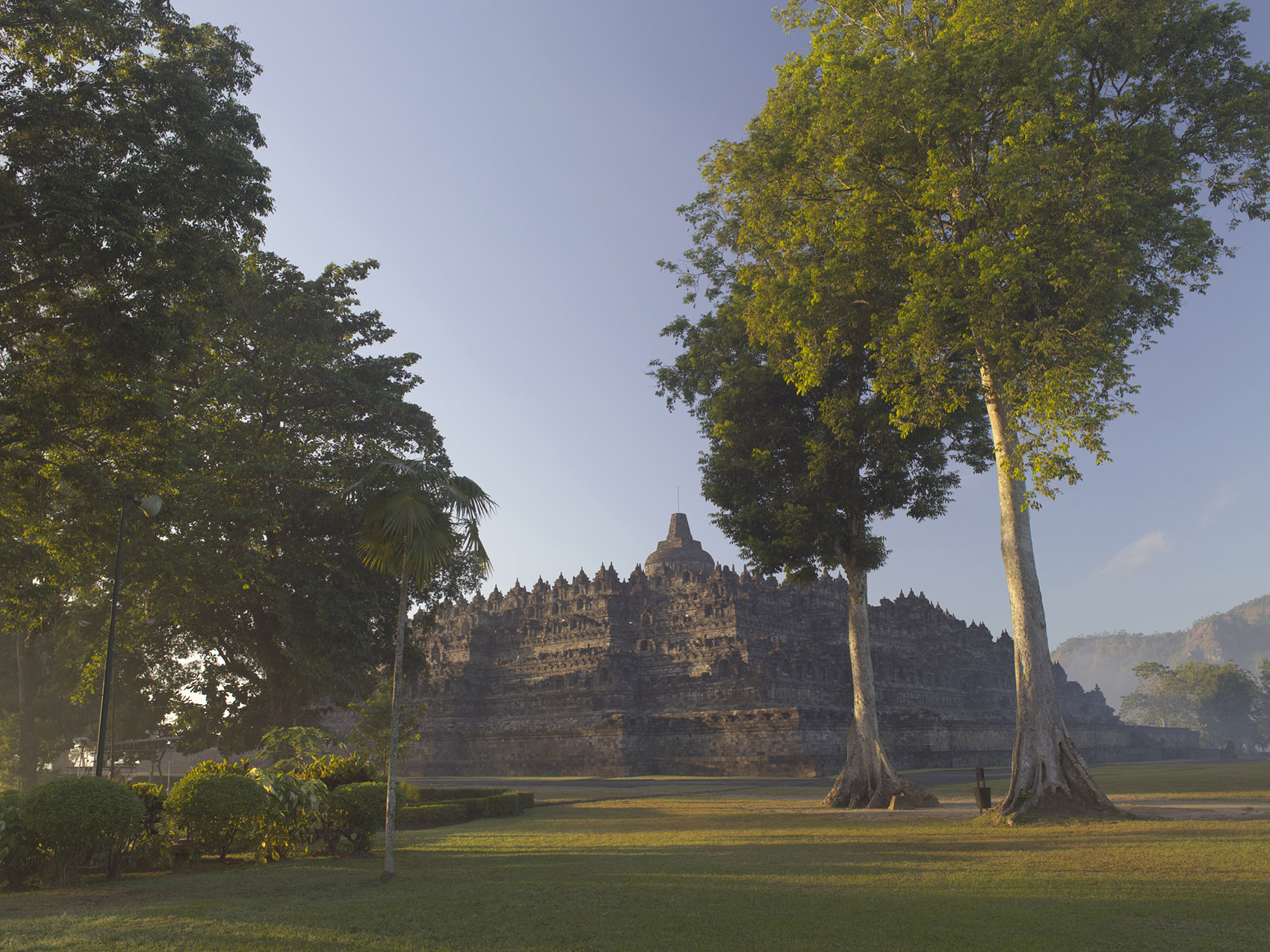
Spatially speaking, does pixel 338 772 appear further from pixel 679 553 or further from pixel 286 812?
pixel 679 553

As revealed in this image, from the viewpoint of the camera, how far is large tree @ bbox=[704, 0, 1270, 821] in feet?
47.4

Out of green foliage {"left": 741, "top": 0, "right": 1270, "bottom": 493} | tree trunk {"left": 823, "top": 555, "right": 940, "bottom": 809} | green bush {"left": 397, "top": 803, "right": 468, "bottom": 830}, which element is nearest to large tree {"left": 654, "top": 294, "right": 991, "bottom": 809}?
tree trunk {"left": 823, "top": 555, "right": 940, "bottom": 809}

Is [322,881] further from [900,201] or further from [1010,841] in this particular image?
[900,201]

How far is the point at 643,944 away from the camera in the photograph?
6961 millimetres

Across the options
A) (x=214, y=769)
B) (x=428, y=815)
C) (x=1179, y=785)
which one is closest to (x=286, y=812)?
(x=214, y=769)

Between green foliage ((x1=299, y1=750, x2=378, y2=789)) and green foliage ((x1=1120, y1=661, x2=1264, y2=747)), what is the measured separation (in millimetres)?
99882

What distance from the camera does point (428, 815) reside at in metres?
18.5

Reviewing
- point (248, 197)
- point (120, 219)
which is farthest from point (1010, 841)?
point (248, 197)

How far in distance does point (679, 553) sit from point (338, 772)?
54.3 m

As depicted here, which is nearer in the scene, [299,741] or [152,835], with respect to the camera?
[152,835]

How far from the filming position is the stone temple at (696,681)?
1630 inches

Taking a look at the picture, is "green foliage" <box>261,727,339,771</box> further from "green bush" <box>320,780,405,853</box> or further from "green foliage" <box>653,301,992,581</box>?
"green foliage" <box>653,301,992,581</box>

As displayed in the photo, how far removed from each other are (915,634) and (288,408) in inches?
2139

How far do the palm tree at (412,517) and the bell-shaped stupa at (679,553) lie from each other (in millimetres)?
53651
